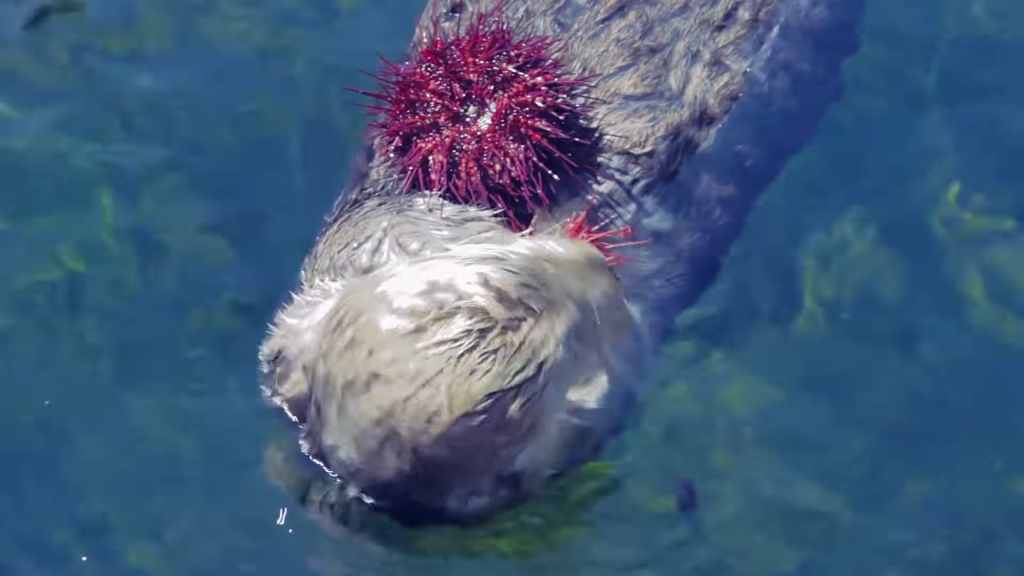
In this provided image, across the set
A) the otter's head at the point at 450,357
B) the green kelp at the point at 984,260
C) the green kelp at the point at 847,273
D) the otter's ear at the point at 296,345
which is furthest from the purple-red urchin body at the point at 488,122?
the green kelp at the point at 984,260

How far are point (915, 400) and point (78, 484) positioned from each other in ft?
16.9

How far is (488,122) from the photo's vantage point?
5.76m

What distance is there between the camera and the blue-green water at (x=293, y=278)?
6.29m

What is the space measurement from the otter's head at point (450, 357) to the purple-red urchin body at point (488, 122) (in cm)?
22

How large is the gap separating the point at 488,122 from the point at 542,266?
40.7 inches

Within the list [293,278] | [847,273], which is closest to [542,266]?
[293,278]

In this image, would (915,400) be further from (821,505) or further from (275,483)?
(275,483)

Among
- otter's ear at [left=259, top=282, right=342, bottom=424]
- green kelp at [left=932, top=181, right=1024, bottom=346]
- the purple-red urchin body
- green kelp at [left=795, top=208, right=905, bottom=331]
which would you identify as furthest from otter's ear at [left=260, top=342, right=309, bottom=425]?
Result: green kelp at [left=932, top=181, right=1024, bottom=346]

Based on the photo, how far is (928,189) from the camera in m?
7.28

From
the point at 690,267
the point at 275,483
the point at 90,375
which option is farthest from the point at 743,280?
the point at 90,375

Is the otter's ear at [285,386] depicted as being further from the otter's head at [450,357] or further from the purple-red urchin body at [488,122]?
Answer: the purple-red urchin body at [488,122]

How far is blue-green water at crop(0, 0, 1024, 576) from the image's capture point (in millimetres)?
6293

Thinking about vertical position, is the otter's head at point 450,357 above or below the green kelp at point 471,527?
above

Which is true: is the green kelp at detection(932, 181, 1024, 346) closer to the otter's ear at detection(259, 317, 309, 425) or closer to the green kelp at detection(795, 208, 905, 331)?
the green kelp at detection(795, 208, 905, 331)
